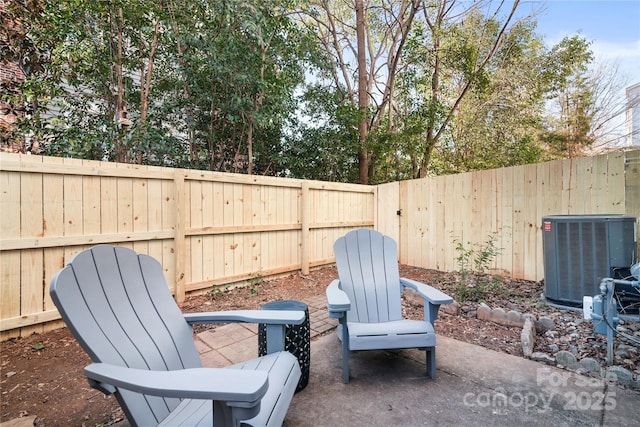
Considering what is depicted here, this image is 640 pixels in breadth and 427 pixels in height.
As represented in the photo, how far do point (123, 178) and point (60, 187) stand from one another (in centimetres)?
49

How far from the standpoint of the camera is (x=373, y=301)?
7.79 feet

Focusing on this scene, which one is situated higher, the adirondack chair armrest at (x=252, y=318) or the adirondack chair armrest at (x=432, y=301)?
the adirondack chair armrest at (x=252, y=318)

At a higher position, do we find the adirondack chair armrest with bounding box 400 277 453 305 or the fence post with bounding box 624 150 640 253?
the fence post with bounding box 624 150 640 253

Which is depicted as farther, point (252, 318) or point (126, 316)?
point (252, 318)

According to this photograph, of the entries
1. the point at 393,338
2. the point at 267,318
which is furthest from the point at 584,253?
the point at 267,318

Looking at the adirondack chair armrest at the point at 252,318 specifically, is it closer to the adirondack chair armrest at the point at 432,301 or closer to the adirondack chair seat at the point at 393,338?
the adirondack chair seat at the point at 393,338

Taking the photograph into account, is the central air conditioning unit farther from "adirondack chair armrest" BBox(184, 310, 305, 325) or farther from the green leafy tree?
the green leafy tree

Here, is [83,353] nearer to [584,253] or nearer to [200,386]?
[200,386]

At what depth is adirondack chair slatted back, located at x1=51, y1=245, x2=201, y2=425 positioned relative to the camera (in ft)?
3.45

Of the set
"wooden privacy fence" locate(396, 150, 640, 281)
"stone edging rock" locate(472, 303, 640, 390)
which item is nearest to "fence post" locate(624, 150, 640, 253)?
"wooden privacy fence" locate(396, 150, 640, 281)

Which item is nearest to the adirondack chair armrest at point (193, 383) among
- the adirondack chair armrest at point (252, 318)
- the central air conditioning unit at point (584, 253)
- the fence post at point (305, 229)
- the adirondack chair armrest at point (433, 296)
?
the adirondack chair armrest at point (252, 318)

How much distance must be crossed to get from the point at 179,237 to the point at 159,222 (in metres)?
0.26

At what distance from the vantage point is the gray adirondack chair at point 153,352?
0.85 meters

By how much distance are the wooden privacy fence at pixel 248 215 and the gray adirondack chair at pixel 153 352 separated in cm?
175
